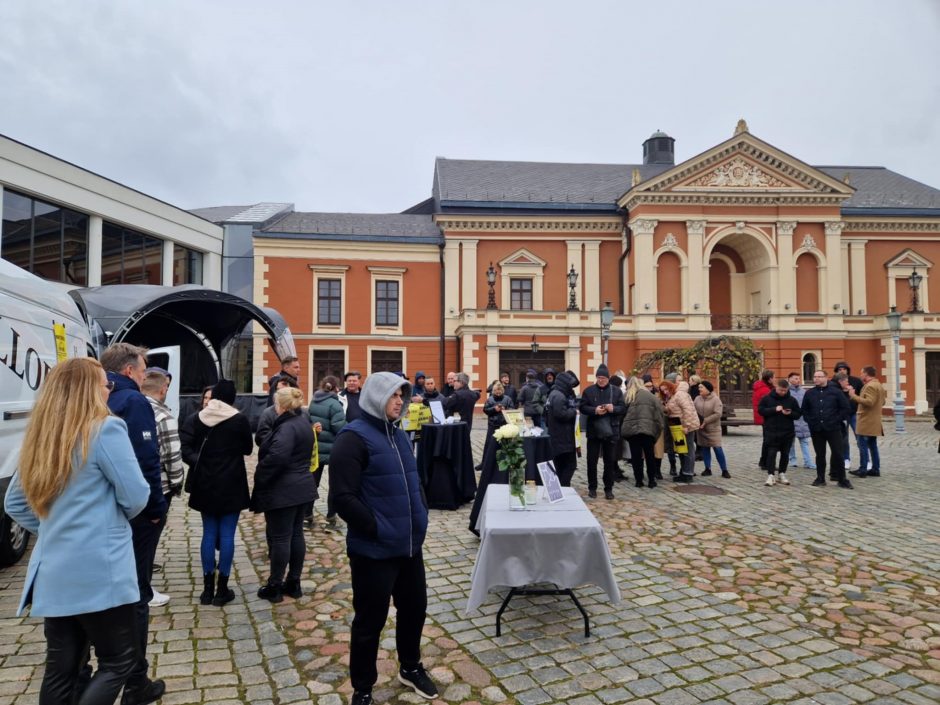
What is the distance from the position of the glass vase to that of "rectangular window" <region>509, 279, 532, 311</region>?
76.2 ft

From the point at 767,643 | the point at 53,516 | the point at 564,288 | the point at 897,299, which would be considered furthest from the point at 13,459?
the point at 897,299

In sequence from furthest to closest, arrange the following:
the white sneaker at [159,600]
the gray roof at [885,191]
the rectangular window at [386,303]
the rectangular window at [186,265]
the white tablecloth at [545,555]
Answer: the gray roof at [885,191]
the rectangular window at [386,303]
the rectangular window at [186,265]
the white sneaker at [159,600]
the white tablecloth at [545,555]

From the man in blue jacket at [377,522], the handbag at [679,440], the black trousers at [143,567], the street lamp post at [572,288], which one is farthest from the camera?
the street lamp post at [572,288]

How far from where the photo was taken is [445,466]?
8.12 metres

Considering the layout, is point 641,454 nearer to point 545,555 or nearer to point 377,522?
point 545,555

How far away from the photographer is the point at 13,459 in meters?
5.32

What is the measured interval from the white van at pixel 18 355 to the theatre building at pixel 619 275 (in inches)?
775


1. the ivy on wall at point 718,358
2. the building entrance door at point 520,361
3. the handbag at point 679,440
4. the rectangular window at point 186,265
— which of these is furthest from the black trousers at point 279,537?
the rectangular window at point 186,265

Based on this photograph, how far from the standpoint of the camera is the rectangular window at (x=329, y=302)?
26953 mm

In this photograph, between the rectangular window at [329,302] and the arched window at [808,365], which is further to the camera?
the rectangular window at [329,302]

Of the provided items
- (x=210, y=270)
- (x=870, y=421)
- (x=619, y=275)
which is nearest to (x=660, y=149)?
(x=619, y=275)

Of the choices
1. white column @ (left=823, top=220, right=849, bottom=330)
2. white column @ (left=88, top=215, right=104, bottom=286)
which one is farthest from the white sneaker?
white column @ (left=823, top=220, right=849, bottom=330)

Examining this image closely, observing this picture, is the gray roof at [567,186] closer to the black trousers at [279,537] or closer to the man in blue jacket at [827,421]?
the man in blue jacket at [827,421]

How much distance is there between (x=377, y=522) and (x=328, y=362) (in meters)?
24.5
